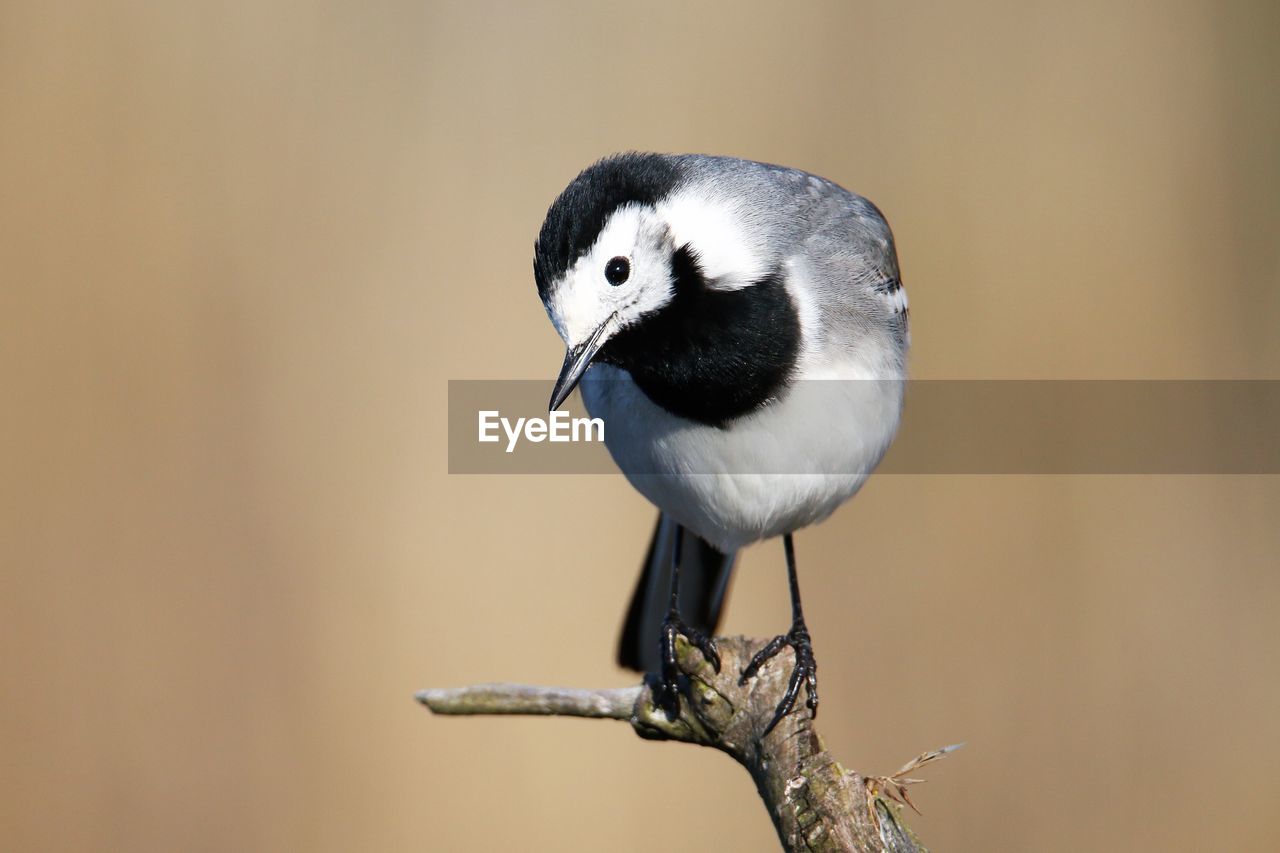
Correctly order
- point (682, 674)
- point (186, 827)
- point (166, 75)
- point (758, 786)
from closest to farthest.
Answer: point (758, 786) < point (682, 674) < point (186, 827) < point (166, 75)

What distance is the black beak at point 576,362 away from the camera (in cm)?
216

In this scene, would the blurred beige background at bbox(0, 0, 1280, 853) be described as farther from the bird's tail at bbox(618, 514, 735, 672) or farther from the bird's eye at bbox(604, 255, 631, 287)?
the bird's eye at bbox(604, 255, 631, 287)

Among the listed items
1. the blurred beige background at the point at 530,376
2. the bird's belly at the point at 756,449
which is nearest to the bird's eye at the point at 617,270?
the bird's belly at the point at 756,449

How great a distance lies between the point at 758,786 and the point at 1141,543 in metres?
2.47

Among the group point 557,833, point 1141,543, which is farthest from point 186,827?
point 1141,543

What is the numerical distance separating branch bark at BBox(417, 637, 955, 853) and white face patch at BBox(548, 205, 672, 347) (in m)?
0.63

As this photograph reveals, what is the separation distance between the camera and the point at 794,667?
233 centimetres

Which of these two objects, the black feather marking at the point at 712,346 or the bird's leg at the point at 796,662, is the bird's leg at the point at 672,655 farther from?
the black feather marking at the point at 712,346

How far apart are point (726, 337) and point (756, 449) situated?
0.26 metres

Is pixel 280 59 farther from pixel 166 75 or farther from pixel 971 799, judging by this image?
pixel 971 799

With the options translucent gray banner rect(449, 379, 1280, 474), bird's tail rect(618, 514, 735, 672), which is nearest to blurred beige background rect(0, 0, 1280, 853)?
translucent gray banner rect(449, 379, 1280, 474)

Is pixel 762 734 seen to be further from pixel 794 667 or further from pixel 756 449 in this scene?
pixel 756 449

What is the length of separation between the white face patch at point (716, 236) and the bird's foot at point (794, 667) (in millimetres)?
713

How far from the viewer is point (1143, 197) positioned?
407 cm
